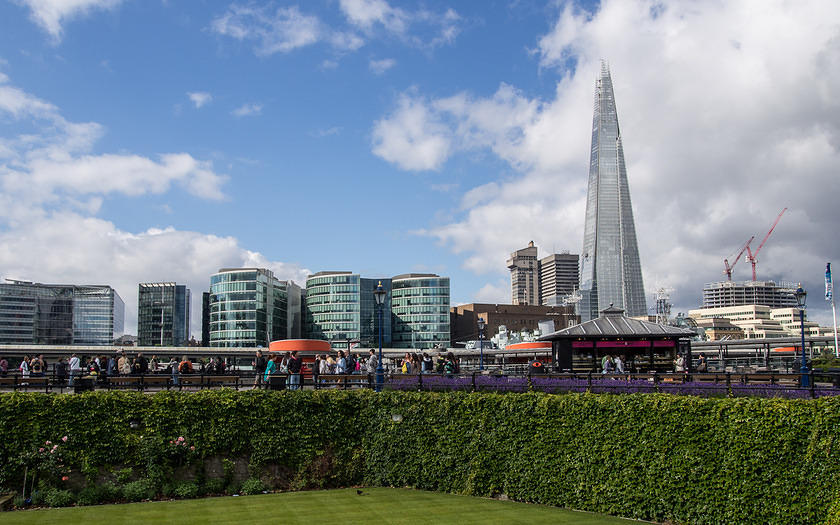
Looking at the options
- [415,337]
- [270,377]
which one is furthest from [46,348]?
[270,377]

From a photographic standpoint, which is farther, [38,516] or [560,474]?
[560,474]

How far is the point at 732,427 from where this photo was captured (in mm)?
16844

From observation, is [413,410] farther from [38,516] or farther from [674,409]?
[38,516]

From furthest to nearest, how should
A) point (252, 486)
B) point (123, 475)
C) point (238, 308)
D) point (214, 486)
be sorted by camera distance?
point (238, 308) → point (252, 486) → point (214, 486) → point (123, 475)

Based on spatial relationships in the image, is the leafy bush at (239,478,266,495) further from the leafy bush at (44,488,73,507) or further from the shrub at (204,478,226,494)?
the leafy bush at (44,488,73,507)

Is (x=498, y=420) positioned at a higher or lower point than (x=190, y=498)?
higher

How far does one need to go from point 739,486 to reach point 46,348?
14249 cm

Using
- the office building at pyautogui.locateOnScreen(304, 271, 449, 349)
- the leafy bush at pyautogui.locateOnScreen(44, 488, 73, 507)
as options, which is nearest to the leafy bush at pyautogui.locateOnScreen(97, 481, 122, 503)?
the leafy bush at pyautogui.locateOnScreen(44, 488, 73, 507)

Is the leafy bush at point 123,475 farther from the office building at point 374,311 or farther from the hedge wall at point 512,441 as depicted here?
the office building at point 374,311

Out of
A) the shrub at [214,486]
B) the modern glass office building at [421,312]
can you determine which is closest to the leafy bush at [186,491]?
the shrub at [214,486]

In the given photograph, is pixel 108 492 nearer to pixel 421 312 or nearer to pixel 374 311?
pixel 374 311

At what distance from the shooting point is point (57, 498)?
20.7 meters

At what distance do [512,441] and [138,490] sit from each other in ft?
37.3

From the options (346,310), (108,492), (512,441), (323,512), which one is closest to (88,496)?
(108,492)
